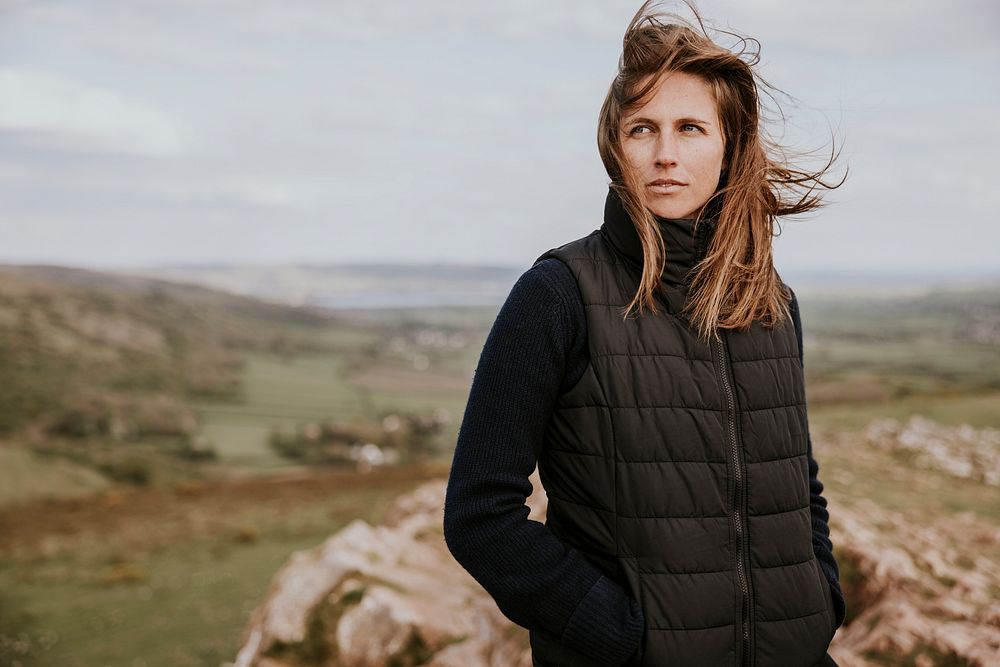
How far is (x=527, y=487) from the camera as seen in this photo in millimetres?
2199

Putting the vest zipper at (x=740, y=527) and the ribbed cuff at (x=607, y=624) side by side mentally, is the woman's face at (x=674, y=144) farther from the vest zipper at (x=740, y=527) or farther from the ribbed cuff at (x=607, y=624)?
the ribbed cuff at (x=607, y=624)

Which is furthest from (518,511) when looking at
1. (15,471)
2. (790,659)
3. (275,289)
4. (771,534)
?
(275,289)

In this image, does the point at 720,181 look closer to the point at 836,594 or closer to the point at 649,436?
the point at 649,436

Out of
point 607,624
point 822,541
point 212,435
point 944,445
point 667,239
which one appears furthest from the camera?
point 212,435

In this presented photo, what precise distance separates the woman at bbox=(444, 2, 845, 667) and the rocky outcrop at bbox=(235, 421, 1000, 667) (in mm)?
1740

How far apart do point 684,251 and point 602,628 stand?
1103mm

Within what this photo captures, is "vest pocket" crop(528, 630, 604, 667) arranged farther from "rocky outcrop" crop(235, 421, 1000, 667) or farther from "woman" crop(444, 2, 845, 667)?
"rocky outcrop" crop(235, 421, 1000, 667)

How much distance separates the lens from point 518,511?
2.16 m

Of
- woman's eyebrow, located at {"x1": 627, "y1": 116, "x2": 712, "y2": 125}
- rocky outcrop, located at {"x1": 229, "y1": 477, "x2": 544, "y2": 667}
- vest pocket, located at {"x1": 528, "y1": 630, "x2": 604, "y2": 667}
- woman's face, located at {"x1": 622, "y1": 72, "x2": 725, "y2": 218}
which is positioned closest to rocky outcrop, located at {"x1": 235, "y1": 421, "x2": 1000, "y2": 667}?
rocky outcrop, located at {"x1": 229, "y1": 477, "x2": 544, "y2": 667}

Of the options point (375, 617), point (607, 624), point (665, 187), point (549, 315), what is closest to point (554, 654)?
point (607, 624)

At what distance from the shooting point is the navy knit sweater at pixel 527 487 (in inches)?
82.8

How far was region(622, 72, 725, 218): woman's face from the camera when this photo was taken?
236cm

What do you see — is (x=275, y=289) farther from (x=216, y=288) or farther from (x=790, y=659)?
(x=790, y=659)

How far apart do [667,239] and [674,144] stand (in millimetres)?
290
